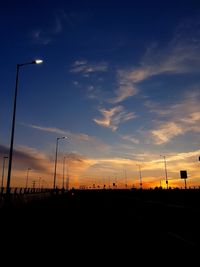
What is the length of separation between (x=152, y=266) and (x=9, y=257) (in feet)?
12.2

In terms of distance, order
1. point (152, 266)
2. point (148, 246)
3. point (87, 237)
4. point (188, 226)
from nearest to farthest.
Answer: point (152, 266)
point (148, 246)
point (87, 237)
point (188, 226)

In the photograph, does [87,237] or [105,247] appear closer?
[105,247]

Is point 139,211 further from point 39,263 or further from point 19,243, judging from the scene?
point 39,263

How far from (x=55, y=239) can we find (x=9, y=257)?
3.14m

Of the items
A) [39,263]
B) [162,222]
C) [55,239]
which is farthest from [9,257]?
[162,222]

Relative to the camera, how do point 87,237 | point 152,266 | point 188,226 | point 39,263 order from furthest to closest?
point 188,226, point 87,237, point 39,263, point 152,266

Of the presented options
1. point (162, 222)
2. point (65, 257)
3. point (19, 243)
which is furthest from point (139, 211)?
point (65, 257)

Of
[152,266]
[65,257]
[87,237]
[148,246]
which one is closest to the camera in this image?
[152,266]

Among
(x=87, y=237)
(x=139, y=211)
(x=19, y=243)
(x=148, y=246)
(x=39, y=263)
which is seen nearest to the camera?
(x=39, y=263)

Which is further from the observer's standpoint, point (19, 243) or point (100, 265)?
point (19, 243)

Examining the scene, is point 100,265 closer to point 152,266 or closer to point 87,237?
point 152,266

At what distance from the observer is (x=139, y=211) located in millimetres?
21859

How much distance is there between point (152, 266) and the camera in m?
6.88

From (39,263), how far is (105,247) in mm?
→ 2641
